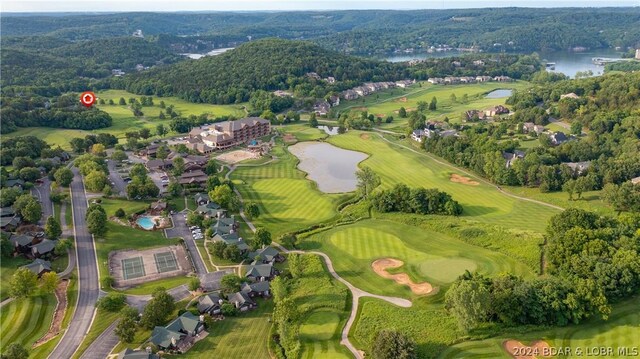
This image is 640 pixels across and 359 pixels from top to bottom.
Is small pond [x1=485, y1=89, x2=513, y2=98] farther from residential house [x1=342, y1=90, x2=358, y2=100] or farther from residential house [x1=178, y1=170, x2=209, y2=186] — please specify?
residential house [x1=178, y1=170, x2=209, y2=186]

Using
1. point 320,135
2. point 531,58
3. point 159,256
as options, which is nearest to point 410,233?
point 159,256

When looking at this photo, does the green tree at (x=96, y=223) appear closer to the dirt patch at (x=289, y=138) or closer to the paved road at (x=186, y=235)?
the paved road at (x=186, y=235)

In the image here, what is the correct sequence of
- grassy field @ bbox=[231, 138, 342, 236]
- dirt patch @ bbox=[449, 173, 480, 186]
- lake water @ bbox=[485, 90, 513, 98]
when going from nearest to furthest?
1. grassy field @ bbox=[231, 138, 342, 236]
2. dirt patch @ bbox=[449, 173, 480, 186]
3. lake water @ bbox=[485, 90, 513, 98]

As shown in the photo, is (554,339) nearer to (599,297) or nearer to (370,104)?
(599,297)

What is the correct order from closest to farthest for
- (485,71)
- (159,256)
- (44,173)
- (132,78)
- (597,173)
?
(159,256) → (597,173) → (44,173) → (132,78) → (485,71)

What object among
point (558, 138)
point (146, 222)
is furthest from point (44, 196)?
point (558, 138)

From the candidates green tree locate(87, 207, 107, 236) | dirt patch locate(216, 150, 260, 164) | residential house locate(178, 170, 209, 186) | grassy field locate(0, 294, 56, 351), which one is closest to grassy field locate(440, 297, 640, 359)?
grassy field locate(0, 294, 56, 351)
